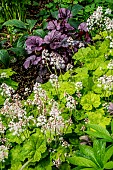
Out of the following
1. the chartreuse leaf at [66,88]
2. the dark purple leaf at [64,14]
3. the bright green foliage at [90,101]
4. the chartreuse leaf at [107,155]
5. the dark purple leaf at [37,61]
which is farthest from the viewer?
the dark purple leaf at [64,14]

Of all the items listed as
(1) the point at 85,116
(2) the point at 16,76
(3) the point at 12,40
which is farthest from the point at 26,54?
(1) the point at 85,116

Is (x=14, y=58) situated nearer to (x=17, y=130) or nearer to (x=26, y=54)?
(x=26, y=54)

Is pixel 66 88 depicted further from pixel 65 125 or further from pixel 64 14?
pixel 64 14

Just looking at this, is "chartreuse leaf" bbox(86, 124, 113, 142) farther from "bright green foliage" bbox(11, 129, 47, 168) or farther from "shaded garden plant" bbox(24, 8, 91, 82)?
"shaded garden plant" bbox(24, 8, 91, 82)

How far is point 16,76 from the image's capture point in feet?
13.6

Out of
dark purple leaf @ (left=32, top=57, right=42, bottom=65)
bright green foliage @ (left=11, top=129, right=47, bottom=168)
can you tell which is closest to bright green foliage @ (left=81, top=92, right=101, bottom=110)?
bright green foliage @ (left=11, top=129, right=47, bottom=168)

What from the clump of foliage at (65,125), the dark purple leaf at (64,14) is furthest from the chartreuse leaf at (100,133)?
the dark purple leaf at (64,14)

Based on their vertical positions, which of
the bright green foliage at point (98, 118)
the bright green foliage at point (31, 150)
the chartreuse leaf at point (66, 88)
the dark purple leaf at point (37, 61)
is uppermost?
the dark purple leaf at point (37, 61)

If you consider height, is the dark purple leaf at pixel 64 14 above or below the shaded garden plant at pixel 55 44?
above

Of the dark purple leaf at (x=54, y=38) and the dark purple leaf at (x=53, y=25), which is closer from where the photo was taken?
the dark purple leaf at (x=54, y=38)

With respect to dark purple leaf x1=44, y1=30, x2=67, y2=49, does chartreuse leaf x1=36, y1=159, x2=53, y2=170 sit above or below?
below

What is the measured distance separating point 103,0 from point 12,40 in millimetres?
1403

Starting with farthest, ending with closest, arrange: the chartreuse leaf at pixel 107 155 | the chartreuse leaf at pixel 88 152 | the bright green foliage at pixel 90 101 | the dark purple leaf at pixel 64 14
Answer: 1. the dark purple leaf at pixel 64 14
2. the bright green foliage at pixel 90 101
3. the chartreuse leaf at pixel 88 152
4. the chartreuse leaf at pixel 107 155

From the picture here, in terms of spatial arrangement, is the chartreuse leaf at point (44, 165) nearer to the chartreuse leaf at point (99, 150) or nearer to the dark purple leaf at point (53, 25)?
the chartreuse leaf at point (99, 150)
